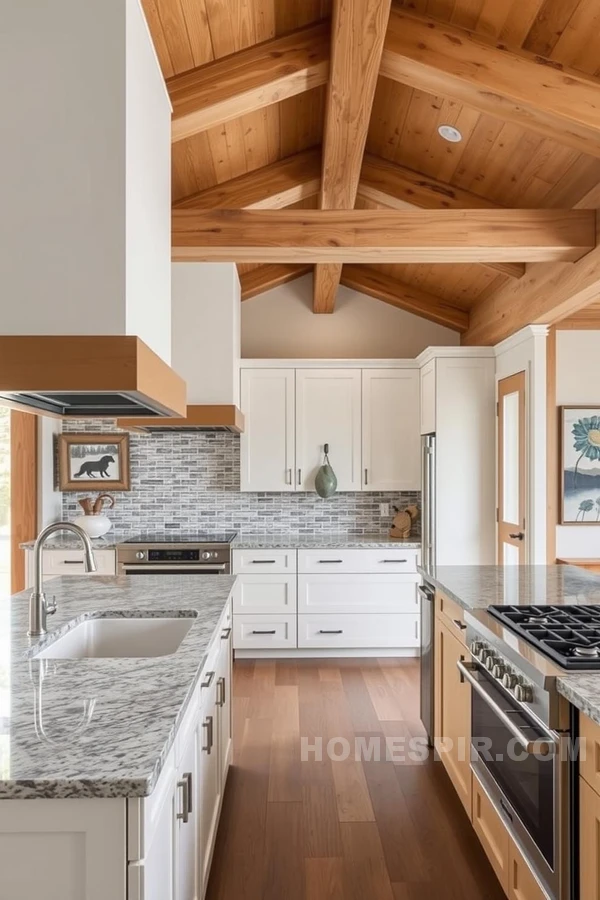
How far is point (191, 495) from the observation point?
5.22m

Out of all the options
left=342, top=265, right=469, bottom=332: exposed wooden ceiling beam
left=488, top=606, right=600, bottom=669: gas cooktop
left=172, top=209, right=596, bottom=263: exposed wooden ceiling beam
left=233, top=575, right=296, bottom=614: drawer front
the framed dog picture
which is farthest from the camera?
left=342, top=265, right=469, bottom=332: exposed wooden ceiling beam

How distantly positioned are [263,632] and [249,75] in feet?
11.4

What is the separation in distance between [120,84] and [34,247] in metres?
0.42

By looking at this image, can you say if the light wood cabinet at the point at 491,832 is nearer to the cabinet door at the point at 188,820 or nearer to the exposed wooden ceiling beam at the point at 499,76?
the cabinet door at the point at 188,820

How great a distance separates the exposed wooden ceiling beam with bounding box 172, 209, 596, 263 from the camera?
10.3 feet

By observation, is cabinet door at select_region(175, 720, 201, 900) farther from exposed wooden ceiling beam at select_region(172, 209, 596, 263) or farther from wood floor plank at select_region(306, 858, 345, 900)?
exposed wooden ceiling beam at select_region(172, 209, 596, 263)

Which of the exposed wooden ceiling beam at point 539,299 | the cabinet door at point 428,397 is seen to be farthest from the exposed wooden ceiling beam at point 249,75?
the cabinet door at point 428,397

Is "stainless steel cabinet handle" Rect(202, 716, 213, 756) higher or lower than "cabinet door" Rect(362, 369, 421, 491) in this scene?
lower

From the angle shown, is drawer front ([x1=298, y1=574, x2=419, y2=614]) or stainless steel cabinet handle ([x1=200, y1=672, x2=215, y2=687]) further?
drawer front ([x1=298, y1=574, x2=419, y2=614])

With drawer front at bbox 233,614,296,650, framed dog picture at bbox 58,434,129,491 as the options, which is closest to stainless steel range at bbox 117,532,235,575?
drawer front at bbox 233,614,296,650

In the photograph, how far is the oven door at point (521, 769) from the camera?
1553 millimetres

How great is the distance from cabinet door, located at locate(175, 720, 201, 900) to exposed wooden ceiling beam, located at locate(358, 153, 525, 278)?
3.21 meters

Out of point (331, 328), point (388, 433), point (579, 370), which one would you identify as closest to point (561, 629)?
point (579, 370)

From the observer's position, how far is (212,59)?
2.68m
